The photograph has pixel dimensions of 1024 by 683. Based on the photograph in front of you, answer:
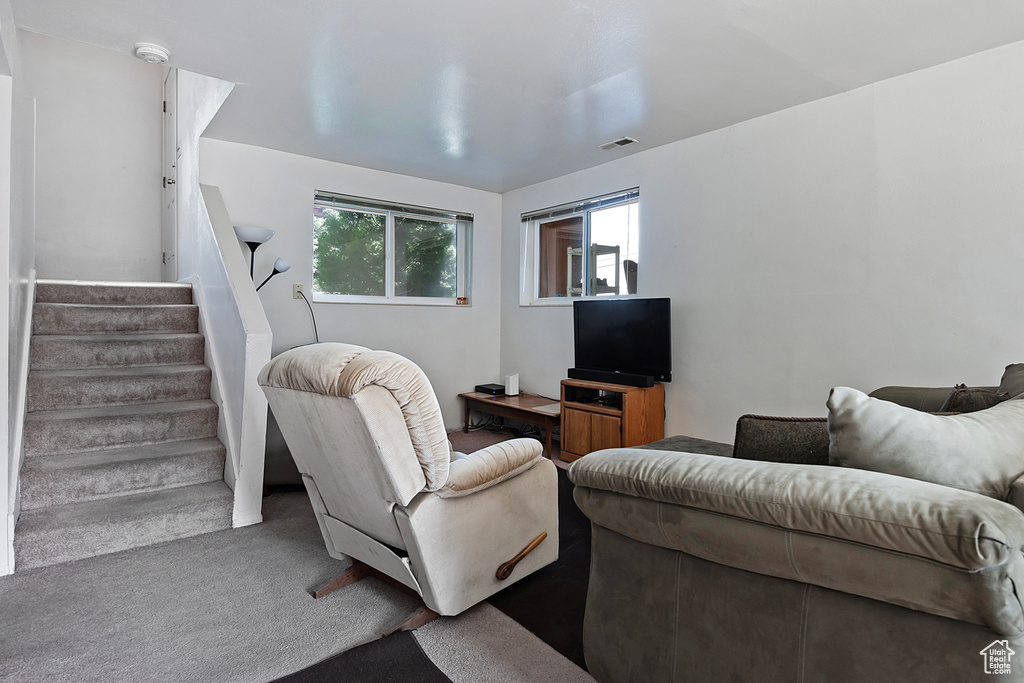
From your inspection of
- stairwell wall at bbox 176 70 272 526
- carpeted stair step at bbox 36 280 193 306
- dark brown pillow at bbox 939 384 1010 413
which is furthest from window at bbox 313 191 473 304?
dark brown pillow at bbox 939 384 1010 413

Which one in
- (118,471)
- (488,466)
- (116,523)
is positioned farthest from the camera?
(118,471)

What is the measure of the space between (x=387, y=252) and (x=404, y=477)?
3527 millimetres

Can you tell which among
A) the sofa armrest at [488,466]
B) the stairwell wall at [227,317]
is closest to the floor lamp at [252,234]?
the stairwell wall at [227,317]

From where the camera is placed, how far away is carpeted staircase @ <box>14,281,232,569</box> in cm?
255

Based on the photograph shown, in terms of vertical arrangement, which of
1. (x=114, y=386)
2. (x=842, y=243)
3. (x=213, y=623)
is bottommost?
(x=213, y=623)

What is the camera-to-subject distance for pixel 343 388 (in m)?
1.63

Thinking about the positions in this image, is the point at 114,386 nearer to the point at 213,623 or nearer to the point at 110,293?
the point at 110,293

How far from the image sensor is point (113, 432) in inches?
119

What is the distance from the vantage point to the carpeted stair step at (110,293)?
12.7ft

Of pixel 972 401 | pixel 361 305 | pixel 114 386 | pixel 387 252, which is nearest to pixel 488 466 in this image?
pixel 972 401

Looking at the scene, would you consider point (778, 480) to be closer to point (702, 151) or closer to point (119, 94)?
point (702, 151)

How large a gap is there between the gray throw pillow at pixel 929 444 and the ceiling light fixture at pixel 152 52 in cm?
322

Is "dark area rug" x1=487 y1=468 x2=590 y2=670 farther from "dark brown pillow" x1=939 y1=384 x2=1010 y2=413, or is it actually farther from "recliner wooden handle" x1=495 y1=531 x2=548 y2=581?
"dark brown pillow" x1=939 y1=384 x2=1010 y2=413

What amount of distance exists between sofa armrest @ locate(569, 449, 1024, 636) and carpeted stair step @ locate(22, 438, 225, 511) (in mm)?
2643
